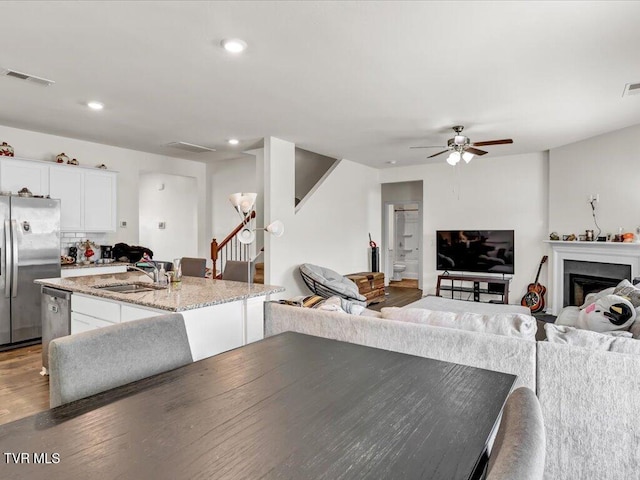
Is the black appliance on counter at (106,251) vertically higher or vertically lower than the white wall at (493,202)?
lower

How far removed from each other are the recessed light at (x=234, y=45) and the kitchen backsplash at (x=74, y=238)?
4.07 metres

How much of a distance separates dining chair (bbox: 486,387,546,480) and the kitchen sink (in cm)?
284

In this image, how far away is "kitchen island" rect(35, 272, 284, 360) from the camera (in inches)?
100

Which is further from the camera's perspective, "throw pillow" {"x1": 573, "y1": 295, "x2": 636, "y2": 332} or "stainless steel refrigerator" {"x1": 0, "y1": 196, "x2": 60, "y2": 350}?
"stainless steel refrigerator" {"x1": 0, "y1": 196, "x2": 60, "y2": 350}

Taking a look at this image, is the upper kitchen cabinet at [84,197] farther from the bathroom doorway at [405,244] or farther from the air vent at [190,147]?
the bathroom doorway at [405,244]

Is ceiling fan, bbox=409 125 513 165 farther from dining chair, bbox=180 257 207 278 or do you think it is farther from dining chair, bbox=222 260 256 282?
dining chair, bbox=180 257 207 278

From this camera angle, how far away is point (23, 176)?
4688 mm

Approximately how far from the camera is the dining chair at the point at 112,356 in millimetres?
1223

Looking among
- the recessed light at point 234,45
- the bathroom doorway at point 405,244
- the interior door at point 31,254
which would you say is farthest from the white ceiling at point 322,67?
the bathroom doorway at point 405,244

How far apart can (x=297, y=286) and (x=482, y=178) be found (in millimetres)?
4010

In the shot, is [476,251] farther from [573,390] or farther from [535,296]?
[573,390]

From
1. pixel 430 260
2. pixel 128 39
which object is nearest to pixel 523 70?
pixel 128 39

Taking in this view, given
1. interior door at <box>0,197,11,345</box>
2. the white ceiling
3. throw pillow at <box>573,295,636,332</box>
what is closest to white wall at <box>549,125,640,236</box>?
the white ceiling

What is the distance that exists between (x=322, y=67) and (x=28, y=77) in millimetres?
2486
